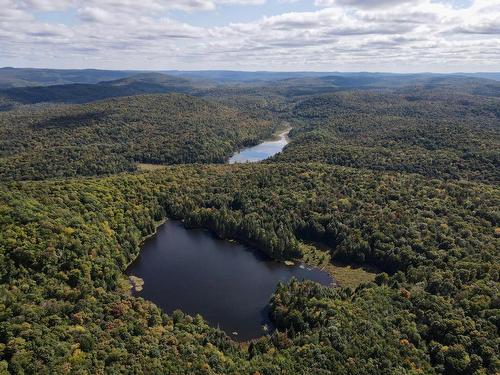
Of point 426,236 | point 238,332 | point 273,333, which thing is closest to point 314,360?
point 273,333

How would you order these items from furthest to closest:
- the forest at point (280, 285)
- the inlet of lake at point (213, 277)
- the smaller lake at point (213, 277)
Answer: the smaller lake at point (213, 277), the inlet of lake at point (213, 277), the forest at point (280, 285)

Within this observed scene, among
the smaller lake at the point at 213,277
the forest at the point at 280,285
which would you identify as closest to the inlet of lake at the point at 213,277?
the smaller lake at the point at 213,277

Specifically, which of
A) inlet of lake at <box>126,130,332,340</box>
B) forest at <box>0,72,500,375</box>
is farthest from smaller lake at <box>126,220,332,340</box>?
forest at <box>0,72,500,375</box>

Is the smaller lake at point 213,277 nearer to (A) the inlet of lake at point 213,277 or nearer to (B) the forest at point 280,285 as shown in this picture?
(A) the inlet of lake at point 213,277

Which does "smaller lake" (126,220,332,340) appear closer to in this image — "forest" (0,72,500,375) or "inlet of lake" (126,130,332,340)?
"inlet of lake" (126,130,332,340)

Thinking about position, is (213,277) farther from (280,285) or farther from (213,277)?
(280,285)

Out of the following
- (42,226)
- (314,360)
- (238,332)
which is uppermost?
(42,226)

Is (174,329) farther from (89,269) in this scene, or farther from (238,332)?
(89,269)

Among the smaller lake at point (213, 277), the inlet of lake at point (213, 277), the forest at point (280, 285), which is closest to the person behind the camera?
the forest at point (280, 285)

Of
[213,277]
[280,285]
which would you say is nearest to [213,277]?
[213,277]
